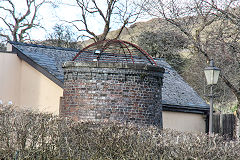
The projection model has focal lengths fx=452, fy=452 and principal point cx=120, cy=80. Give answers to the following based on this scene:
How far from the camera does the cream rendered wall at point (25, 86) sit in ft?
61.8

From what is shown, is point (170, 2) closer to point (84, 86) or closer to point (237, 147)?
point (84, 86)

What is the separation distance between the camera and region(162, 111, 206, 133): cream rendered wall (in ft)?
67.3

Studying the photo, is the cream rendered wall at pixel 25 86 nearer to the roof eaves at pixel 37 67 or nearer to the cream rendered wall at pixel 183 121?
the roof eaves at pixel 37 67

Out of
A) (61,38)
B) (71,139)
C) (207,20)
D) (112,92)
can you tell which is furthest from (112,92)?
(61,38)

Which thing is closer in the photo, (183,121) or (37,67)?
(37,67)

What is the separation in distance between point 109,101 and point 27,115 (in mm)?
2369

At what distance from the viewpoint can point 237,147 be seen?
7730mm

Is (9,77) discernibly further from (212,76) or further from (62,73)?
(212,76)

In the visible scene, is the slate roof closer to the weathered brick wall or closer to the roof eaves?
the roof eaves

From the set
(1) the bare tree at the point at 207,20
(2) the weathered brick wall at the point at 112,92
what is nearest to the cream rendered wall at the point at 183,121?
(1) the bare tree at the point at 207,20

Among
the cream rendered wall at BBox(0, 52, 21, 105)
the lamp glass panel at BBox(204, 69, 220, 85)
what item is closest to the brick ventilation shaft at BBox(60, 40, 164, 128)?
the lamp glass panel at BBox(204, 69, 220, 85)

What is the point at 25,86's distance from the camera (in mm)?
20000

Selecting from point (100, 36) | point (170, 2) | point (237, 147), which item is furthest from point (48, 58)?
point (100, 36)

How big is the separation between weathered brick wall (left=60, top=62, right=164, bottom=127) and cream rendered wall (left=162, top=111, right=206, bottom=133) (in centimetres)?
804
